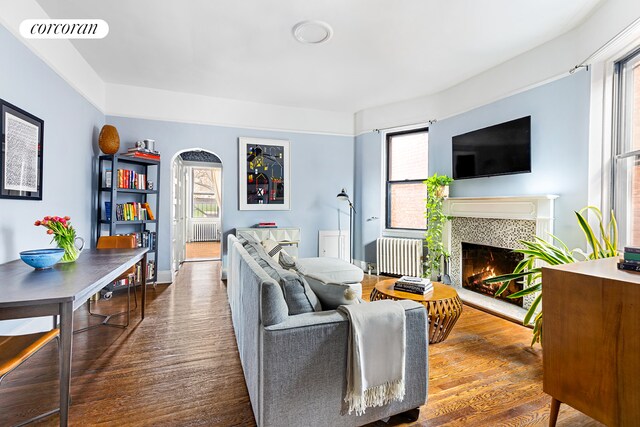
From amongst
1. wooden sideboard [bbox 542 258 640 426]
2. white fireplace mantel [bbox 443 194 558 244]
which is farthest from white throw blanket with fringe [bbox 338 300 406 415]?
white fireplace mantel [bbox 443 194 558 244]

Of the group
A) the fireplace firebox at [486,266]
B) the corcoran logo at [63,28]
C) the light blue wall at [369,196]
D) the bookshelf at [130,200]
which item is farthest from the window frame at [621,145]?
the bookshelf at [130,200]

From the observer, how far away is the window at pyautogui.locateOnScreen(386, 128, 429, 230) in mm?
4695

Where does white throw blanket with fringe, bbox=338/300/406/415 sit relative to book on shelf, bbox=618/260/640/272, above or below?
below

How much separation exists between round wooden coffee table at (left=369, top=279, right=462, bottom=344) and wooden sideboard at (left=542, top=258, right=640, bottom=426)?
0.87 meters

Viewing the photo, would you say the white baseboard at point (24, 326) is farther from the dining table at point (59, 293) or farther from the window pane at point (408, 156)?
the window pane at point (408, 156)

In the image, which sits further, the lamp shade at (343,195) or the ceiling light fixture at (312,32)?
the lamp shade at (343,195)

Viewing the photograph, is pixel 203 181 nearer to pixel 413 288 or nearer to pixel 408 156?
pixel 408 156

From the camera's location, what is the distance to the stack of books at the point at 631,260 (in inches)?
51.3

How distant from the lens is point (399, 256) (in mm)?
4645

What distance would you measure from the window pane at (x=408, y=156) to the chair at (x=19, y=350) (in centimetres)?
453

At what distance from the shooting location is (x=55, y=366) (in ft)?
6.85

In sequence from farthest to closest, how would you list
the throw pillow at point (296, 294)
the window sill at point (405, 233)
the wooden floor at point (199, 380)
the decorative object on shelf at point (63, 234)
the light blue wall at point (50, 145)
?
1. the window sill at point (405, 233)
2. the light blue wall at point (50, 145)
3. the decorative object on shelf at point (63, 234)
4. the wooden floor at point (199, 380)
5. the throw pillow at point (296, 294)

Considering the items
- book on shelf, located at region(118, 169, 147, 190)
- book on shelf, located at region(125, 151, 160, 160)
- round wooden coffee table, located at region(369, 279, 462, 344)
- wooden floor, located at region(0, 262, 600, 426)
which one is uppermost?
book on shelf, located at region(125, 151, 160, 160)

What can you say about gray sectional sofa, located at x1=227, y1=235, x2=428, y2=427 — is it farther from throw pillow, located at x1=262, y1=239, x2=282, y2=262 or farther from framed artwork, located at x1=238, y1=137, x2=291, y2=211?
framed artwork, located at x1=238, y1=137, x2=291, y2=211
